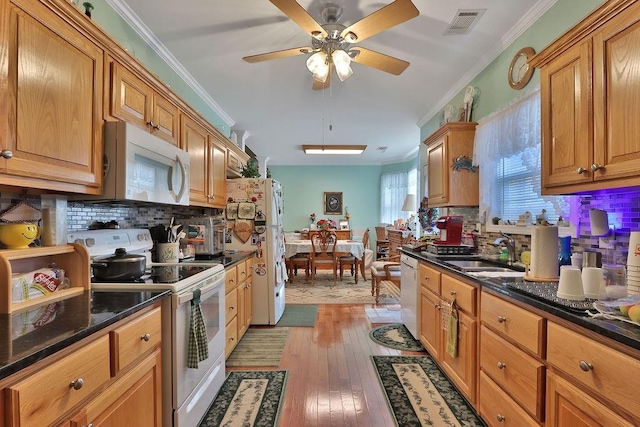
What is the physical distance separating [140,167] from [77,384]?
112 cm

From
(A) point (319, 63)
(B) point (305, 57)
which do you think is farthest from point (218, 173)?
(A) point (319, 63)

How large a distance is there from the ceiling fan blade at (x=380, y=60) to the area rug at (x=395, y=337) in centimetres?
235

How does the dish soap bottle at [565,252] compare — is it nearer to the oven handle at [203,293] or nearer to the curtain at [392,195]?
the oven handle at [203,293]

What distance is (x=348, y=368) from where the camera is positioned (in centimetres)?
259

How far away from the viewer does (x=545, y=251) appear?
1.69 m

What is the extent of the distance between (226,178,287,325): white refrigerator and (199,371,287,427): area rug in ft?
3.46

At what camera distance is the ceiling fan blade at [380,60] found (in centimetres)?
232

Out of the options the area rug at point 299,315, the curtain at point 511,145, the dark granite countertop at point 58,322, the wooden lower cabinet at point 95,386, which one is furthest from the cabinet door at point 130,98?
the area rug at point 299,315

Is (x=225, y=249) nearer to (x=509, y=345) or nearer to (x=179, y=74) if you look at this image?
(x=179, y=74)

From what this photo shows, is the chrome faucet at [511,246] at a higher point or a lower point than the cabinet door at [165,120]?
lower

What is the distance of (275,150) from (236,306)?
4.59 metres

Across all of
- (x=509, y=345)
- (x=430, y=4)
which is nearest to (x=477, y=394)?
(x=509, y=345)

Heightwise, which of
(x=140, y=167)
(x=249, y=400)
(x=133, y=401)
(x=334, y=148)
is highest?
(x=334, y=148)

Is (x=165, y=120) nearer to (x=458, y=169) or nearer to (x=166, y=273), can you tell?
(x=166, y=273)
